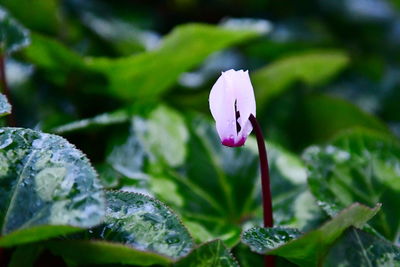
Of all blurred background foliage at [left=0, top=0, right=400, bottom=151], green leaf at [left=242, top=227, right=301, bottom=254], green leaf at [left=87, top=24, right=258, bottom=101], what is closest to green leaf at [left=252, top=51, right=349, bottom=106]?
blurred background foliage at [left=0, top=0, right=400, bottom=151]

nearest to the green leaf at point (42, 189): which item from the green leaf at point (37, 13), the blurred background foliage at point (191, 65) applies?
the blurred background foliage at point (191, 65)

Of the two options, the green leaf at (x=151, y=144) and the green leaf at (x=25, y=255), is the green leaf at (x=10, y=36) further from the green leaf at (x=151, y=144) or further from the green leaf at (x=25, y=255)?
the green leaf at (x=25, y=255)

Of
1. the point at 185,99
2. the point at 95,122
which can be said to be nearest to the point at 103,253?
the point at 95,122

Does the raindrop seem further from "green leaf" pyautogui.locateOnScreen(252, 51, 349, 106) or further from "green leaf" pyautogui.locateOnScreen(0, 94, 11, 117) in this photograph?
"green leaf" pyautogui.locateOnScreen(252, 51, 349, 106)

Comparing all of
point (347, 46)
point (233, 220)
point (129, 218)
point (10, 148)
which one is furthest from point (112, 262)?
point (347, 46)

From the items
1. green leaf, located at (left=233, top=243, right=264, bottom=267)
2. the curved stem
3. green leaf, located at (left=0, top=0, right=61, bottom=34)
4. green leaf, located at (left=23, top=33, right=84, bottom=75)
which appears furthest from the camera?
green leaf, located at (left=0, top=0, right=61, bottom=34)
